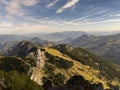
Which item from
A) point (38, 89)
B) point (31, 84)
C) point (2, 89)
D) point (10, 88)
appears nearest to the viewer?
point (2, 89)

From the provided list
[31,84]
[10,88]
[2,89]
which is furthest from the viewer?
[31,84]

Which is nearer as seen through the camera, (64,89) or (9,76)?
(64,89)

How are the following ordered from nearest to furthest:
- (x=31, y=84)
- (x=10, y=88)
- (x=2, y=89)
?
(x=2, y=89) → (x=10, y=88) → (x=31, y=84)

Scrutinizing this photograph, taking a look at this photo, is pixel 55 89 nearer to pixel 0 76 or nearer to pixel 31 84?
pixel 31 84

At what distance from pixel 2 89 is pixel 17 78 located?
44.2 m

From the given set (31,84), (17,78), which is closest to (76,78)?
(31,84)

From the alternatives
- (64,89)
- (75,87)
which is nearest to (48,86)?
(64,89)

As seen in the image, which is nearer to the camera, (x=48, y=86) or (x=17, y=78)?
(x=48, y=86)

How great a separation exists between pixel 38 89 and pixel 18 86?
15340 mm

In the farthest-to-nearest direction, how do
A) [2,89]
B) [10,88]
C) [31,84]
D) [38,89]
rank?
[31,84], [38,89], [10,88], [2,89]

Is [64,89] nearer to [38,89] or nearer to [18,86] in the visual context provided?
[38,89]

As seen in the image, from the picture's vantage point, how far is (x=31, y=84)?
616ft

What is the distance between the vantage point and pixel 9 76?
7525 inches

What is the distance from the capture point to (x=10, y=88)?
522ft
